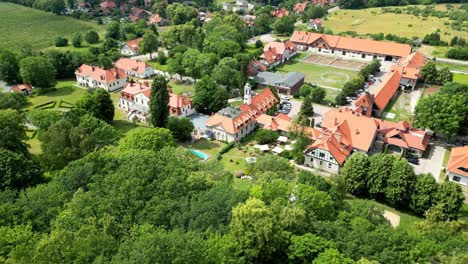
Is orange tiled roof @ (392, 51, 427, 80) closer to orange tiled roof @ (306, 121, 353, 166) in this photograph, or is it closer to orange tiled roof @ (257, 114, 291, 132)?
orange tiled roof @ (306, 121, 353, 166)

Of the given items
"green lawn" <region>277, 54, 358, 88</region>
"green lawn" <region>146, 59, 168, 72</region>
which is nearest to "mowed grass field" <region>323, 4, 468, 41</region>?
"green lawn" <region>277, 54, 358, 88</region>

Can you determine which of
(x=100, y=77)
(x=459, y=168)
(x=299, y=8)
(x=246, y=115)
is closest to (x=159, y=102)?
(x=246, y=115)

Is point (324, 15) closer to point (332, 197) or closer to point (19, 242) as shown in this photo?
point (332, 197)

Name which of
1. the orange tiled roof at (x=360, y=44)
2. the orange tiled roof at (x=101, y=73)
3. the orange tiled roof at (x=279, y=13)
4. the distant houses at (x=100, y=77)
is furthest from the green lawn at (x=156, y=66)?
the orange tiled roof at (x=279, y=13)

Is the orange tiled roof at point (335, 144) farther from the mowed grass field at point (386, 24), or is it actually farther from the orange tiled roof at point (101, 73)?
the mowed grass field at point (386, 24)

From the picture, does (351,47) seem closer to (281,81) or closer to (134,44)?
(281,81)

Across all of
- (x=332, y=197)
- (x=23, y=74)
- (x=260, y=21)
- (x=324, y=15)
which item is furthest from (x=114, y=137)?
(x=324, y=15)
